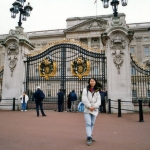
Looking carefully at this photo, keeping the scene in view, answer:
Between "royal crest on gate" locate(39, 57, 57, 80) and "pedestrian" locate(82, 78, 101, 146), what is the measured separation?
29.5ft

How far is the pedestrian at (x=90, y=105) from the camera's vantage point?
4.49 metres

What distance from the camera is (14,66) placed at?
1360cm

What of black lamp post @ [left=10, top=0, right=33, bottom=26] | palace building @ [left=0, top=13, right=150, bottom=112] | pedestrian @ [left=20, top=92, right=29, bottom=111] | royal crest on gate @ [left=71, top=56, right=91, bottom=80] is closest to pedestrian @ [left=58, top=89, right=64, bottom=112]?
palace building @ [left=0, top=13, right=150, bottom=112]

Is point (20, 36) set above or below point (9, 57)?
above

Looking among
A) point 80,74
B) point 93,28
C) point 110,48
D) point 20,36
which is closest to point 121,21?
point 110,48

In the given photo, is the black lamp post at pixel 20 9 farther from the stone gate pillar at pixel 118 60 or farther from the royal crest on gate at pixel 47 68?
the stone gate pillar at pixel 118 60

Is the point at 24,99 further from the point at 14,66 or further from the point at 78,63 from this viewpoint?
the point at 78,63

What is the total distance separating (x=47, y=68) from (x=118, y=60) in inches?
210

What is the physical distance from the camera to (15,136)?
516 centimetres

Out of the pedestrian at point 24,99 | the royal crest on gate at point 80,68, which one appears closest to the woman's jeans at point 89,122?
the royal crest on gate at point 80,68

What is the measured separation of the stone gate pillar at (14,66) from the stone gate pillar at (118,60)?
6.32 meters

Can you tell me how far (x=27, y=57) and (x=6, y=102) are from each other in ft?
12.4

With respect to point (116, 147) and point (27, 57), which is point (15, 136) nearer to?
point (116, 147)

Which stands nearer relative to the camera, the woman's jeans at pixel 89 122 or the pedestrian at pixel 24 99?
the woman's jeans at pixel 89 122
